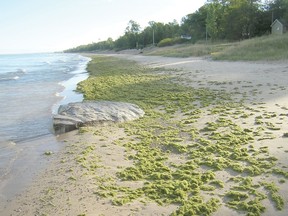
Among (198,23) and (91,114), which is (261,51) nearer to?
(91,114)

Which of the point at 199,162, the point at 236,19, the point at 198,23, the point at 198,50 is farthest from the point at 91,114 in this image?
the point at 198,23

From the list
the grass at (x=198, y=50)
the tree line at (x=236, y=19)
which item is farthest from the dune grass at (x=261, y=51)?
the tree line at (x=236, y=19)

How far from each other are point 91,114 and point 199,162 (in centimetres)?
394

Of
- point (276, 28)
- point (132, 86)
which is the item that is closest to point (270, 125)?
point (132, 86)

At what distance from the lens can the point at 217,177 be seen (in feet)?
15.4

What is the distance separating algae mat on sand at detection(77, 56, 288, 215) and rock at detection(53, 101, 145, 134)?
429 millimetres

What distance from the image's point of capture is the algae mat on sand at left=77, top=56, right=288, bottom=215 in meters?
4.04

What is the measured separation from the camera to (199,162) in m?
5.25

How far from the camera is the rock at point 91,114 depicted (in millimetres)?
7822

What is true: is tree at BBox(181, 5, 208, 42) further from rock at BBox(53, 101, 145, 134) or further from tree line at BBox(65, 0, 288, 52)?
rock at BBox(53, 101, 145, 134)

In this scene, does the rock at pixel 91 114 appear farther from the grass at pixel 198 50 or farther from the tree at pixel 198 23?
the tree at pixel 198 23

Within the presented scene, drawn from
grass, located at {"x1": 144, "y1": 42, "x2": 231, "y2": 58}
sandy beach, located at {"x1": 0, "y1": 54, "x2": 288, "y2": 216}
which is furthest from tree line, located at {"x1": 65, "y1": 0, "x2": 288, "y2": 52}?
sandy beach, located at {"x1": 0, "y1": 54, "x2": 288, "y2": 216}

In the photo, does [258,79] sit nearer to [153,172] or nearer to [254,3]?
[153,172]

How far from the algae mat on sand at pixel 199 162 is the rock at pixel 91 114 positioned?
0.43 meters
